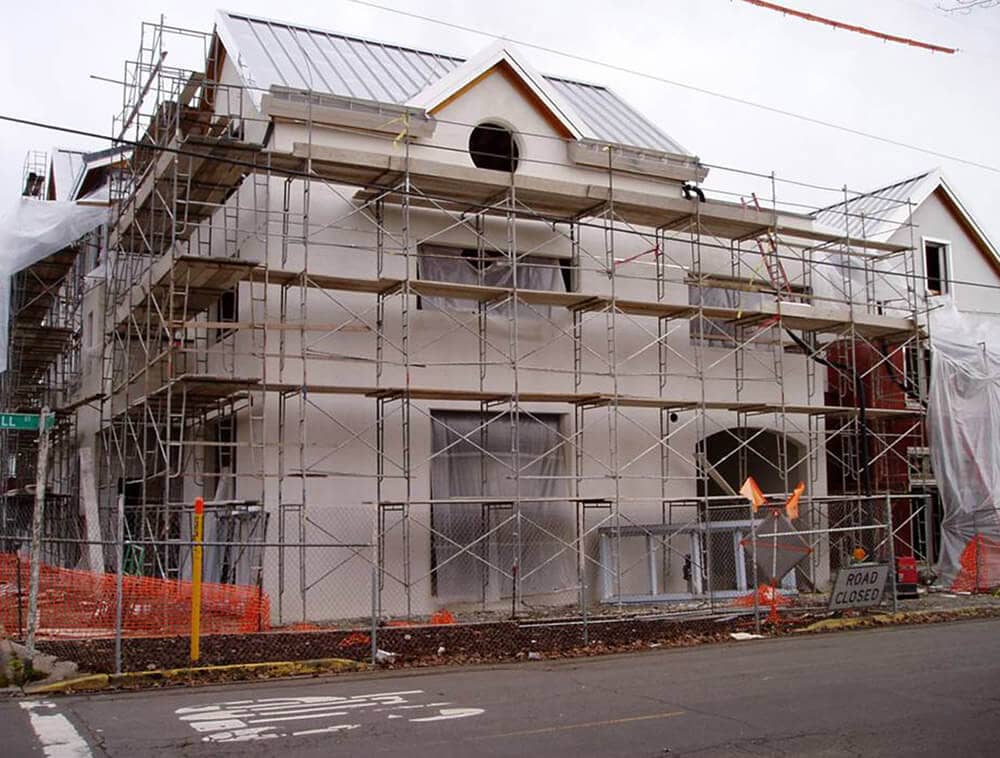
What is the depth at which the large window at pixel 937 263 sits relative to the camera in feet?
99.6

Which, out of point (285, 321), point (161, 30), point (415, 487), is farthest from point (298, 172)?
point (415, 487)

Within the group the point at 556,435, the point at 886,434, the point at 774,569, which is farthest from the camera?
the point at 886,434

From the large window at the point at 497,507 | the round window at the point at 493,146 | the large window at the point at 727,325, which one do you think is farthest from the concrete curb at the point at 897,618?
the round window at the point at 493,146

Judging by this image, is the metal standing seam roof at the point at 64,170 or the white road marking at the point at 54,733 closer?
the white road marking at the point at 54,733

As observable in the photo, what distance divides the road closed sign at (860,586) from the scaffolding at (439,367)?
0.58 meters

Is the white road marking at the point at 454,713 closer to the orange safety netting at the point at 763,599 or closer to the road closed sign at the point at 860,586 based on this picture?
the road closed sign at the point at 860,586

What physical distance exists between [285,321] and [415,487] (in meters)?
3.79

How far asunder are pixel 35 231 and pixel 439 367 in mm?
8728

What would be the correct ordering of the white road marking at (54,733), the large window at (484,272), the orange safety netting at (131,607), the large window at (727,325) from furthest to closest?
the large window at (727,325) < the large window at (484,272) < the orange safety netting at (131,607) < the white road marking at (54,733)

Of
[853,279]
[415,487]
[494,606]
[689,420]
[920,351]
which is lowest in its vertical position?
[494,606]

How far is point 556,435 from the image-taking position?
881 inches

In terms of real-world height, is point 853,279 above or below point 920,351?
above

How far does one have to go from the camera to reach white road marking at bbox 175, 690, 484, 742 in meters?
9.91

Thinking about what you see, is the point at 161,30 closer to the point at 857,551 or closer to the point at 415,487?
the point at 415,487
